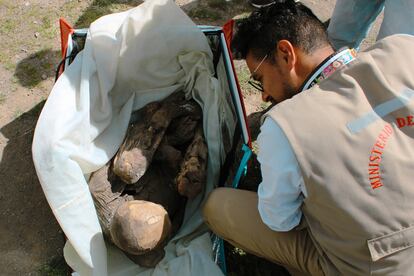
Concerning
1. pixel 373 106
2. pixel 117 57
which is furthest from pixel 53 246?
pixel 373 106

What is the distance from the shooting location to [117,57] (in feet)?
8.43

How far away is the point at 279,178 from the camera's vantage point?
5.02ft

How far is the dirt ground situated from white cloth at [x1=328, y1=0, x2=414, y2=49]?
716mm

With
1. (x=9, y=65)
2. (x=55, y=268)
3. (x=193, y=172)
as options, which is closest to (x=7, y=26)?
(x=9, y=65)

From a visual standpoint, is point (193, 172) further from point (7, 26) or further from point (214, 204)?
point (7, 26)

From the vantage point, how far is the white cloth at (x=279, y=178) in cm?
148

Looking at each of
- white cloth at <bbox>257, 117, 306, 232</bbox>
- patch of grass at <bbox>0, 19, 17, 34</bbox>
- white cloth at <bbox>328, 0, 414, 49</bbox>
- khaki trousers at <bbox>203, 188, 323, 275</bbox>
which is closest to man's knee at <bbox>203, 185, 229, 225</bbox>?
→ khaki trousers at <bbox>203, 188, 323, 275</bbox>

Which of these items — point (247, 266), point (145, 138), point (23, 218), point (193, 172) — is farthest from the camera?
point (23, 218)

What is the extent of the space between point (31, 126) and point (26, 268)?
1.00 meters

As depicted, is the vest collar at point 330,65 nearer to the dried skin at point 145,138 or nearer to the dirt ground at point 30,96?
the dried skin at point 145,138

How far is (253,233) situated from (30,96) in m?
2.03

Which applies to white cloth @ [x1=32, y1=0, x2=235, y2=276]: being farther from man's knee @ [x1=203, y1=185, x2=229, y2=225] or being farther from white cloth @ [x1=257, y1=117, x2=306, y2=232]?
white cloth @ [x1=257, y1=117, x2=306, y2=232]

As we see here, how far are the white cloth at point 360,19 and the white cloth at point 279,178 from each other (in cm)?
127

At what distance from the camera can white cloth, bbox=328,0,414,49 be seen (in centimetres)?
234
